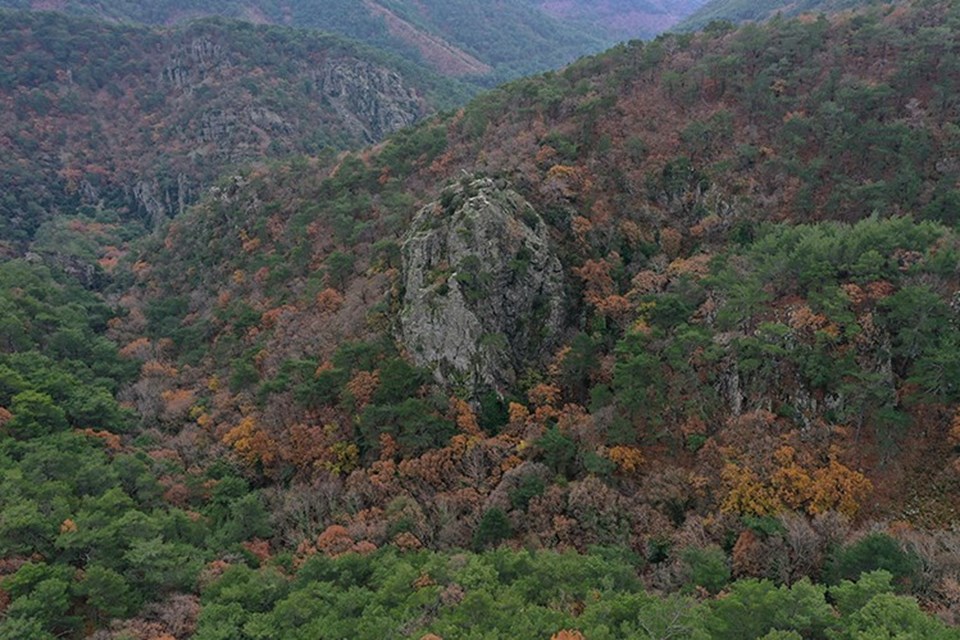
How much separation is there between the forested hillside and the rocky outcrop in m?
68.9

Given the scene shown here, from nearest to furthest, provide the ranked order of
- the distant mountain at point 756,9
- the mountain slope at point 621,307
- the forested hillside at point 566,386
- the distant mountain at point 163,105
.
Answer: the forested hillside at point 566,386, the mountain slope at point 621,307, the distant mountain at point 163,105, the distant mountain at point 756,9

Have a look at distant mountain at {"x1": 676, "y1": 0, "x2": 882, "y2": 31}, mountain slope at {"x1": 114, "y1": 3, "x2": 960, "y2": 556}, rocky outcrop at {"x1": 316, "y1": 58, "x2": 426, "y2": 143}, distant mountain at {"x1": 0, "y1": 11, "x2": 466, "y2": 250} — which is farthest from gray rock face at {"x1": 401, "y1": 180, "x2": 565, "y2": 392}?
distant mountain at {"x1": 676, "y1": 0, "x2": 882, "y2": 31}

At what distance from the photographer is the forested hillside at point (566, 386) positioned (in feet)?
84.7

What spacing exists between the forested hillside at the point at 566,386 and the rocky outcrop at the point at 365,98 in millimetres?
68876

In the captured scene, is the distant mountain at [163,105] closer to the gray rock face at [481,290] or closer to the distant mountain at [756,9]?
the distant mountain at [756,9]

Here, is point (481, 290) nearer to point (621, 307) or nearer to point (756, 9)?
point (621, 307)

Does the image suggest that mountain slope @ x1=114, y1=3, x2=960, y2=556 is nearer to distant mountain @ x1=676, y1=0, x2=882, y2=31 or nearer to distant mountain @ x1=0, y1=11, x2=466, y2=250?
distant mountain @ x1=0, y1=11, x2=466, y2=250

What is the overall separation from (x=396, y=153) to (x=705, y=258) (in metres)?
34.8

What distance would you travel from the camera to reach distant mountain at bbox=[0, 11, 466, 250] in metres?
104

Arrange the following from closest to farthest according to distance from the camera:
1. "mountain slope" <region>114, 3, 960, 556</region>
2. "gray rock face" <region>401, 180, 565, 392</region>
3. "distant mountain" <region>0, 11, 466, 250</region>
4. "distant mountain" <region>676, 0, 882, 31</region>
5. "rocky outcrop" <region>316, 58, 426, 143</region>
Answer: "mountain slope" <region>114, 3, 960, 556</region> < "gray rock face" <region>401, 180, 565, 392</region> < "distant mountain" <region>0, 11, 466, 250</region> < "distant mountain" <region>676, 0, 882, 31</region> < "rocky outcrop" <region>316, 58, 426, 143</region>

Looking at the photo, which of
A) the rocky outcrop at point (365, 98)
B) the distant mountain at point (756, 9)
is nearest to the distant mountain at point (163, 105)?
the rocky outcrop at point (365, 98)

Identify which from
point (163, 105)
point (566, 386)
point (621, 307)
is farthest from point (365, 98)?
point (566, 386)

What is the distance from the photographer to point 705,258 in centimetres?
4341

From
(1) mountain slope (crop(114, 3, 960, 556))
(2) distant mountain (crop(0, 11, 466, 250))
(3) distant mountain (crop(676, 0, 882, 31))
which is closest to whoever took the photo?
(1) mountain slope (crop(114, 3, 960, 556))
